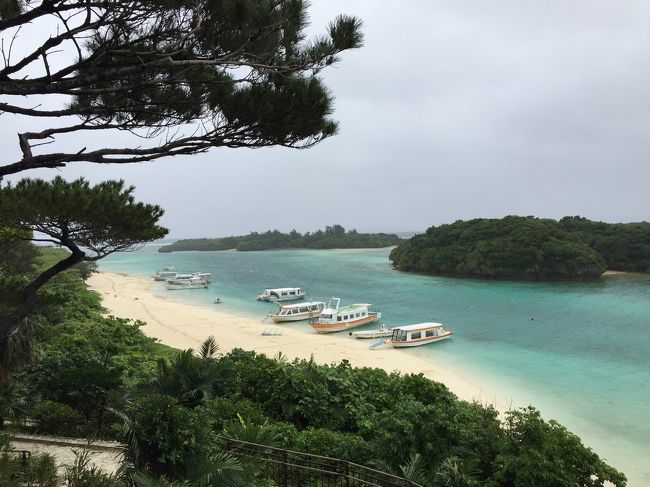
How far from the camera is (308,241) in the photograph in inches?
6029

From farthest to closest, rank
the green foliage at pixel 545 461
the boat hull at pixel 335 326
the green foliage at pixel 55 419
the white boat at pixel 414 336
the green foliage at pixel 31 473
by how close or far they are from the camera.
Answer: the boat hull at pixel 335 326, the white boat at pixel 414 336, the green foliage at pixel 55 419, the green foliage at pixel 545 461, the green foliage at pixel 31 473

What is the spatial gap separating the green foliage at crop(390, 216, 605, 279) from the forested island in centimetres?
4849

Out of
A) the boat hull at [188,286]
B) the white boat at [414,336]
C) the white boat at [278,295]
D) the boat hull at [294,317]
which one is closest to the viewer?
the white boat at [414,336]

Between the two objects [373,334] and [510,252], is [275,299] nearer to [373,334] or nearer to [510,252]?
[373,334]

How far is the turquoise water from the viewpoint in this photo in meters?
15.3

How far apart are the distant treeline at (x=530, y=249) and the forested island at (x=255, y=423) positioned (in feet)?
160

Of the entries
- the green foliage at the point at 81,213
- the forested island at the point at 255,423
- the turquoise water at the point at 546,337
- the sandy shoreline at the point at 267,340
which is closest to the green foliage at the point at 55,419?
the forested island at the point at 255,423

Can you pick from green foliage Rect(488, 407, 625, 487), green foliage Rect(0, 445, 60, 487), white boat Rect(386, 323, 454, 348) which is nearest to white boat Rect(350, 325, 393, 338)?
white boat Rect(386, 323, 454, 348)

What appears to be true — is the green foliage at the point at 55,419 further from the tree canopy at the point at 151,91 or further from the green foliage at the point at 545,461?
the green foliage at the point at 545,461

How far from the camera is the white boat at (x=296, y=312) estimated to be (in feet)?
105

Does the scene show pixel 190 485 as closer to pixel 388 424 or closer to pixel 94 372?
pixel 388 424

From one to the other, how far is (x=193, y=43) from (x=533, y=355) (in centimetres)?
2304

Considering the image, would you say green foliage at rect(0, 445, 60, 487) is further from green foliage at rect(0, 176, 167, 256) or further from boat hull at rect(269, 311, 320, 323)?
boat hull at rect(269, 311, 320, 323)

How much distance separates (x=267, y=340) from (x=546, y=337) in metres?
17.0
